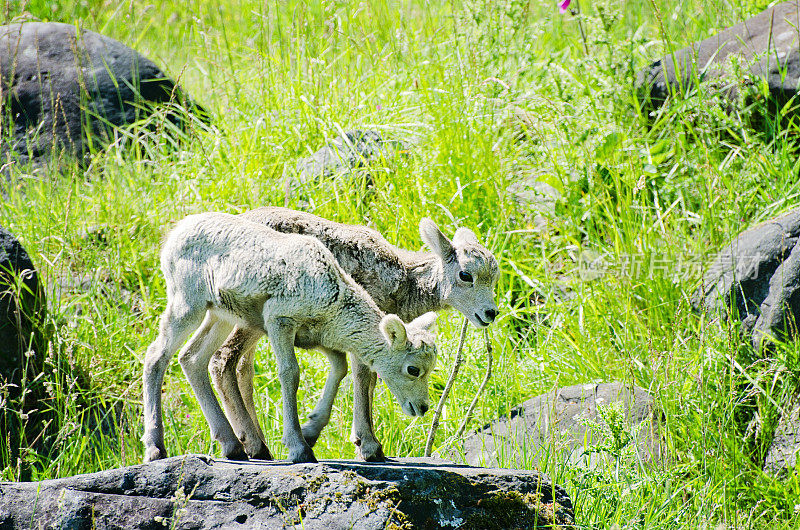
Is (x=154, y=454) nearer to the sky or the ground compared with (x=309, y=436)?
nearer to the sky

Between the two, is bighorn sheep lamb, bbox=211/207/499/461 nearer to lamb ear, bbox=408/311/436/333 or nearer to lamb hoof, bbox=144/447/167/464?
lamb ear, bbox=408/311/436/333

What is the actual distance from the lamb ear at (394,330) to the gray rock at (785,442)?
12.0ft

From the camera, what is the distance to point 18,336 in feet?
26.0

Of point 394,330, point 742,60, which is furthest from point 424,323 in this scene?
point 742,60

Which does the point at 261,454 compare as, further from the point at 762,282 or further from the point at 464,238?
the point at 762,282

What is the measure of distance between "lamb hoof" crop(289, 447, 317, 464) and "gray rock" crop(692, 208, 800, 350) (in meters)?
3.86

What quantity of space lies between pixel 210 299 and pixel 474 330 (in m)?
3.59

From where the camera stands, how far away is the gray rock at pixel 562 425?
695 centimetres

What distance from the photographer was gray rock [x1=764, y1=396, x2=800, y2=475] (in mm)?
7191

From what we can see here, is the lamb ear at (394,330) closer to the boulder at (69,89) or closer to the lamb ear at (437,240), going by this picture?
the lamb ear at (437,240)

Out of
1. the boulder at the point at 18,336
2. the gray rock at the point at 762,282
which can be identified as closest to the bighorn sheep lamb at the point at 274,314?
the boulder at the point at 18,336

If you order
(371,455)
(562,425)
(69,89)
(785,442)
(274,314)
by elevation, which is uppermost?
(69,89)

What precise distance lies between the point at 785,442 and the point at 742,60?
4446mm

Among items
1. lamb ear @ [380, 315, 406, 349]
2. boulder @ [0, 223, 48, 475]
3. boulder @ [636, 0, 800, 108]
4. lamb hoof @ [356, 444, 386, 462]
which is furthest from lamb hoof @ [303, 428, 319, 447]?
boulder @ [636, 0, 800, 108]
